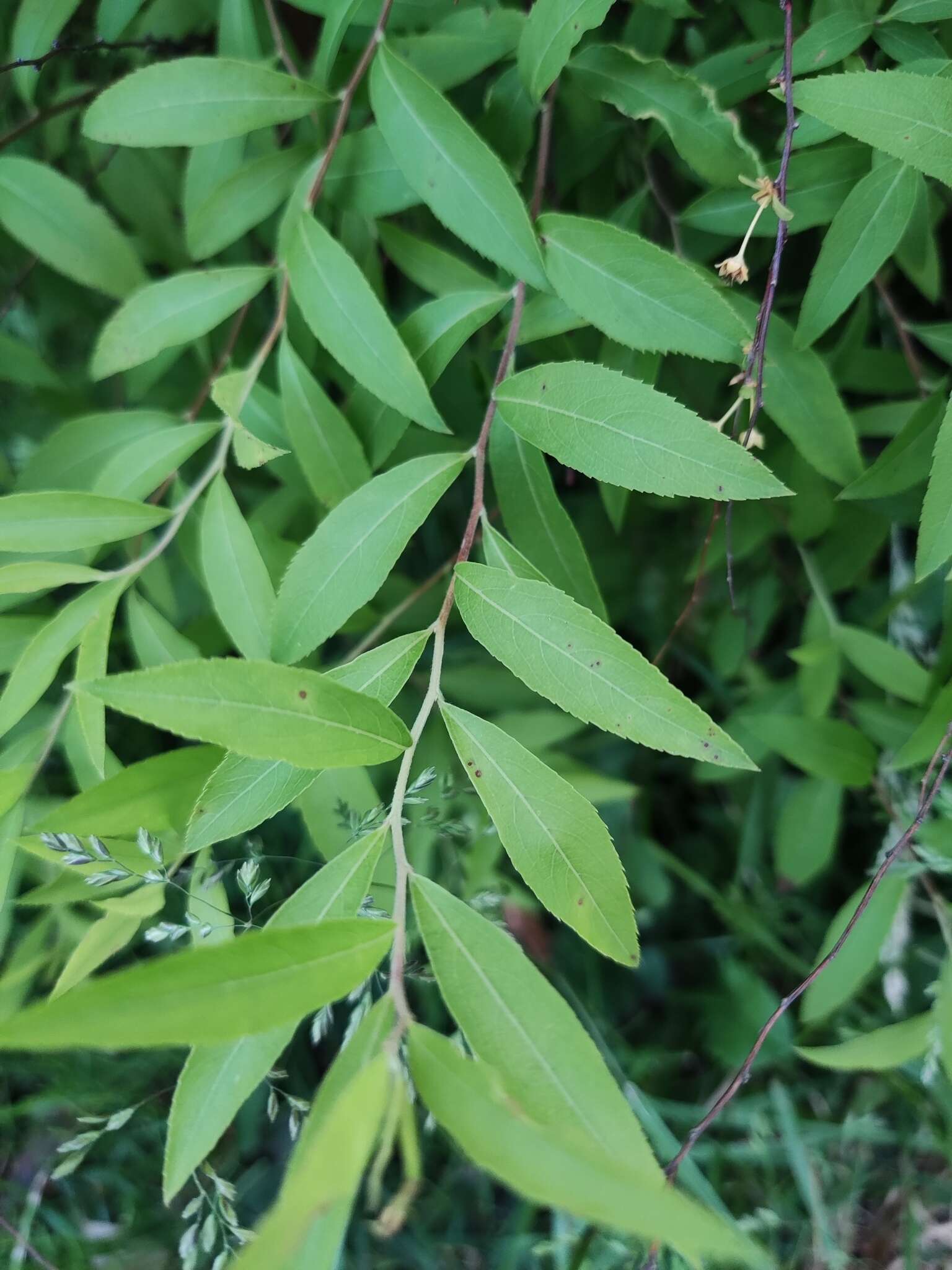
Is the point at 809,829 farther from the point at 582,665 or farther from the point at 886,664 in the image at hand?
the point at 582,665

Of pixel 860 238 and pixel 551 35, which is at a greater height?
pixel 551 35

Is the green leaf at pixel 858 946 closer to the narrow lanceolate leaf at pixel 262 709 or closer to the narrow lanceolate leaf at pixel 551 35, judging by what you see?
the narrow lanceolate leaf at pixel 262 709

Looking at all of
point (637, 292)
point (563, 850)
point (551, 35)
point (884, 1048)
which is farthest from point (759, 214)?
point (884, 1048)

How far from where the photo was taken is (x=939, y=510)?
22.6 inches

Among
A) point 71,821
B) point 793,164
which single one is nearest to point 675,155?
point 793,164

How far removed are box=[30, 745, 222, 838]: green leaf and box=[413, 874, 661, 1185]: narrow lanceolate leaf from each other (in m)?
0.23

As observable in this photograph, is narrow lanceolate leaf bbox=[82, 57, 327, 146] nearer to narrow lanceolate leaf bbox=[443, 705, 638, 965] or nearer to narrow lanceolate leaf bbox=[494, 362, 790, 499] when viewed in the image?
narrow lanceolate leaf bbox=[494, 362, 790, 499]

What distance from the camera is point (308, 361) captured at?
820 millimetres

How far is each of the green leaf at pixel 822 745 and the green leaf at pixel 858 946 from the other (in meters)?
0.11

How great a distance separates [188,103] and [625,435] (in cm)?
46

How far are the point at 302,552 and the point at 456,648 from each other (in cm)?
56

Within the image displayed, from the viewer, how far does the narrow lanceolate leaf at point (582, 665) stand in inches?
20.3

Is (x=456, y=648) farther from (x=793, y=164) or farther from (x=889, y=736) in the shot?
(x=793, y=164)

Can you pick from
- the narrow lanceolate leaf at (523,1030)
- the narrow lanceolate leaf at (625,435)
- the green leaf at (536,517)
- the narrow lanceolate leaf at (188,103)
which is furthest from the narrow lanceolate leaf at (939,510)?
the narrow lanceolate leaf at (188,103)
